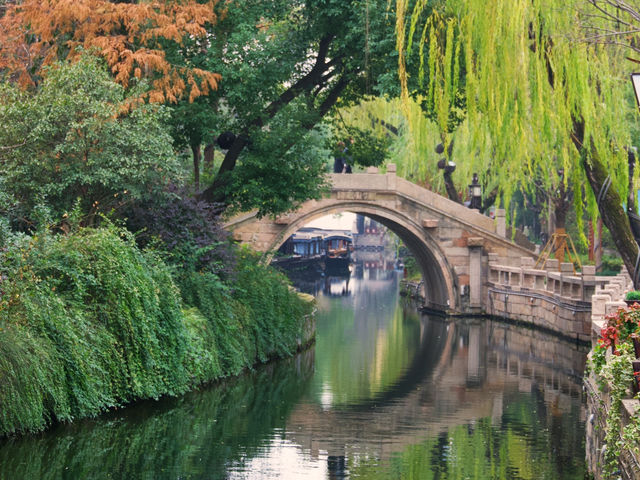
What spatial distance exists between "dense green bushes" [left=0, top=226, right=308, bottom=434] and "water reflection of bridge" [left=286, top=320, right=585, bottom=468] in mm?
1902

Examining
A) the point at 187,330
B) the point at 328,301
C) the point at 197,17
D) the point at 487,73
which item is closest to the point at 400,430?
the point at 187,330

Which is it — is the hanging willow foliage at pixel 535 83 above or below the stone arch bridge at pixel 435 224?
above

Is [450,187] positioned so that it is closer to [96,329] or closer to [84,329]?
[96,329]

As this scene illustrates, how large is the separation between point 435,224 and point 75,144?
51.5 ft

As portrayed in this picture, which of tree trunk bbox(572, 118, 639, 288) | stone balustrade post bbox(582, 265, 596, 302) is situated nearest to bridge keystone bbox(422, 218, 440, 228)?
stone balustrade post bbox(582, 265, 596, 302)

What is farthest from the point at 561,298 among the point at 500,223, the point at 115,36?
the point at 115,36

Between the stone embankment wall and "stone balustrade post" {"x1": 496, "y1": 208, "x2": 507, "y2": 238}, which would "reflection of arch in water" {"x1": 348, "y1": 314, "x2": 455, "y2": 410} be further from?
"stone balustrade post" {"x1": 496, "y1": 208, "x2": 507, "y2": 238}

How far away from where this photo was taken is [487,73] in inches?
589

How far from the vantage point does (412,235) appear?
101 ft

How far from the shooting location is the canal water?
37.1 ft

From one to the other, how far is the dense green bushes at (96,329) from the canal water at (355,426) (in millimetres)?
340

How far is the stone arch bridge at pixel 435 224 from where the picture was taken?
29.5m

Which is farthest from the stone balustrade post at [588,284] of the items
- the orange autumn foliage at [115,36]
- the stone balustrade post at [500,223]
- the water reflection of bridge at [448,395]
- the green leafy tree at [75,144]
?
the green leafy tree at [75,144]

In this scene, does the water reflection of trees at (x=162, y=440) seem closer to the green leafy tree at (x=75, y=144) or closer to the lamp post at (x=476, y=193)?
the green leafy tree at (x=75, y=144)
